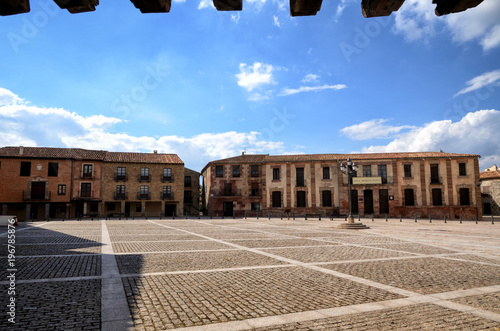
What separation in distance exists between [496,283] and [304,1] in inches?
258

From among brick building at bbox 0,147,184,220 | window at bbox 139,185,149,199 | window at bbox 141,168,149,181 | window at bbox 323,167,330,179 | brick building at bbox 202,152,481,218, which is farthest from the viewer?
window at bbox 141,168,149,181

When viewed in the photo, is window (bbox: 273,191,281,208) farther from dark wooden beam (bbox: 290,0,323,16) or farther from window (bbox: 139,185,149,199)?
dark wooden beam (bbox: 290,0,323,16)

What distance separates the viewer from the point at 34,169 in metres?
35.2

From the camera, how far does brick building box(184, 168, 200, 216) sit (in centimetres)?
4756

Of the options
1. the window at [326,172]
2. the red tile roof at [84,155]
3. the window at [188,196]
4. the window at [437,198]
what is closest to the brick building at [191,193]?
the window at [188,196]

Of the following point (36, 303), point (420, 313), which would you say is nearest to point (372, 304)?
point (420, 313)

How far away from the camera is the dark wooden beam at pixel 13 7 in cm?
190

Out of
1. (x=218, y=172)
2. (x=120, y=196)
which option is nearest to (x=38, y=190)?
(x=120, y=196)

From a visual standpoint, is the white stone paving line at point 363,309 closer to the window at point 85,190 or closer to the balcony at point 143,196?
the balcony at point 143,196

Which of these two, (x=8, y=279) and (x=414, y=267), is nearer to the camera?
(x=8, y=279)

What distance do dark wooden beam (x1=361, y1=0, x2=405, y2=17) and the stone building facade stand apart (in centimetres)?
5259

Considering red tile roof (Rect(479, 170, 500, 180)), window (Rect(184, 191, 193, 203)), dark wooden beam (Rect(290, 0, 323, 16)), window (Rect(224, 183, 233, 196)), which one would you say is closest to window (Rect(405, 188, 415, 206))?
red tile roof (Rect(479, 170, 500, 180))

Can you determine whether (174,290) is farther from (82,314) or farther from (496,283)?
(496,283)

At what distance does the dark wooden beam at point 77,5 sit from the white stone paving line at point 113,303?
3302mm
